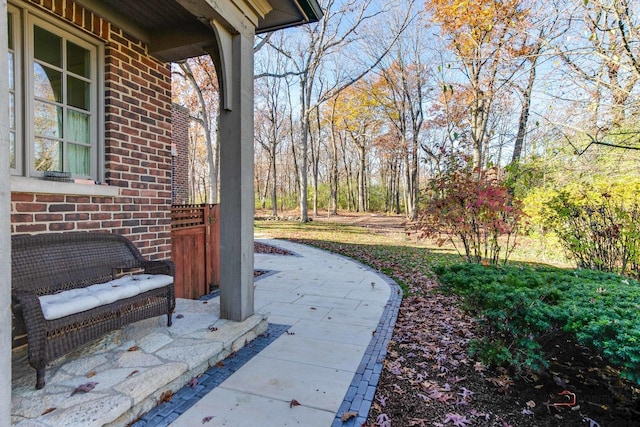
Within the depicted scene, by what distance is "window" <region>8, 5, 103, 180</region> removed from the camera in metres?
2.61

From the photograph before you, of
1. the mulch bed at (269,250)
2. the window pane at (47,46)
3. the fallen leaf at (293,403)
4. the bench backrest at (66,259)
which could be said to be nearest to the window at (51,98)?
the window pane at (47,46)

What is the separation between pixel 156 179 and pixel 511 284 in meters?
3.61

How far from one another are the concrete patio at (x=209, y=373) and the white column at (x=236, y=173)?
1.10 ft

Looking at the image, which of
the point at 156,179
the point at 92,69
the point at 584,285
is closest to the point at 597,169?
the point at 584,285

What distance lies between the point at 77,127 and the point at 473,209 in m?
4.39

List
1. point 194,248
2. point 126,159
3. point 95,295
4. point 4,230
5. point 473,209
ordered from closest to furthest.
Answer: point 4,230 → point 95,295 → point 126,159 → point 473,209 → point 194,248

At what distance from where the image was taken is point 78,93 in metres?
3.13

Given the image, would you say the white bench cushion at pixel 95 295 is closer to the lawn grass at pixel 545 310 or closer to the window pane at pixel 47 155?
the window pane at pixel 47 155

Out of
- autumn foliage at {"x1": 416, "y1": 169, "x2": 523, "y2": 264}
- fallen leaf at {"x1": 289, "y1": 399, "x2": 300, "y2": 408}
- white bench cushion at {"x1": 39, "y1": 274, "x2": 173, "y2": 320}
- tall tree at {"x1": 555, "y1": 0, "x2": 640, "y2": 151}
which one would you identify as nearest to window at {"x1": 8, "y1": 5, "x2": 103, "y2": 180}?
white bench cushion at {"x1": 39, "y1": 274, "x2": 173, "y2": 320}

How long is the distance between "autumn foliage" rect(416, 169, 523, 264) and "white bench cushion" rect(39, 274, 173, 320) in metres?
3.42

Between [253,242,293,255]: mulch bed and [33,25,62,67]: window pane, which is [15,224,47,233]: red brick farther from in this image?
[253,242,293,255]: mulch bed

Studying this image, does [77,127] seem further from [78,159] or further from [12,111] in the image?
[12,111]

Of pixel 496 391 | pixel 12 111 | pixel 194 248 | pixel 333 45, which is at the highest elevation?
pixel 333 45

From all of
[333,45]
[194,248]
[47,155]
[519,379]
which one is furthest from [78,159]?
[333,45]
